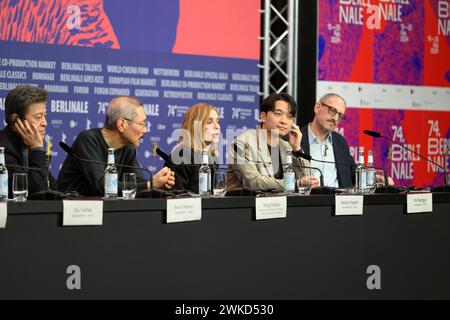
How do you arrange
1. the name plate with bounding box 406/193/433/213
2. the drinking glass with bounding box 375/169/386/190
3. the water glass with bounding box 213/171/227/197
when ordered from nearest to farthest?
1. the water glass with bounding box 213/171/227/197
2. the name plate with bounding box 406/193/433/213
3. the drinking glass with bounding box 375/169/386/190

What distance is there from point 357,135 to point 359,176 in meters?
2.20

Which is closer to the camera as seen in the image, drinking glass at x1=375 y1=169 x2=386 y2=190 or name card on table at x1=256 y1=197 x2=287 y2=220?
name card on table at x1=256 y1=197 x2=287 y2=220

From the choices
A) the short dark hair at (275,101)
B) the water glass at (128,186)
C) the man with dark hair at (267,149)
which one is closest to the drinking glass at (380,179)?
the man with dark hair at (267,149)

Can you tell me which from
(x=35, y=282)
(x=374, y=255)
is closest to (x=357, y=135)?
(x=374, y=255)

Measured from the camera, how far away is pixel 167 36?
5281mm

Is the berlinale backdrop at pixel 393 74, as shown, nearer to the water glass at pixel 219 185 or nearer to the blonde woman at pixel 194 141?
the blonde woman at pixel 194 141

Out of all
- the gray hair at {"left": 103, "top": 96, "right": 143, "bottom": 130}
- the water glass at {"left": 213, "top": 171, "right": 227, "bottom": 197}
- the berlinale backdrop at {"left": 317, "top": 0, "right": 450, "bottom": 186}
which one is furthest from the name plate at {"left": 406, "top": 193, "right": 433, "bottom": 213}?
the berlinale backdrop at {"left": 317, "top": 0, "right": 450, "bottom": 186}

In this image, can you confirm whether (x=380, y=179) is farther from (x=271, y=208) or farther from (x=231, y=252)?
(x=231, y=252)

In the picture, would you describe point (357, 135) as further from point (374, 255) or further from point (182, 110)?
point (374, 255)

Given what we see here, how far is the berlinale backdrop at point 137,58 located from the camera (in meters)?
4.86

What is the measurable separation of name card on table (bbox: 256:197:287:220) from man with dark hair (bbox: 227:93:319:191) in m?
0.71

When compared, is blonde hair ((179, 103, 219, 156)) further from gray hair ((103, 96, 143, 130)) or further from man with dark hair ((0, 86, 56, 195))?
man with dark hair ((0, 86, 56, 195))

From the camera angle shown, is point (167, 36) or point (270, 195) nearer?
point (270, 195)

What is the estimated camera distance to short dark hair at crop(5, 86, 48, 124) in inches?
140
